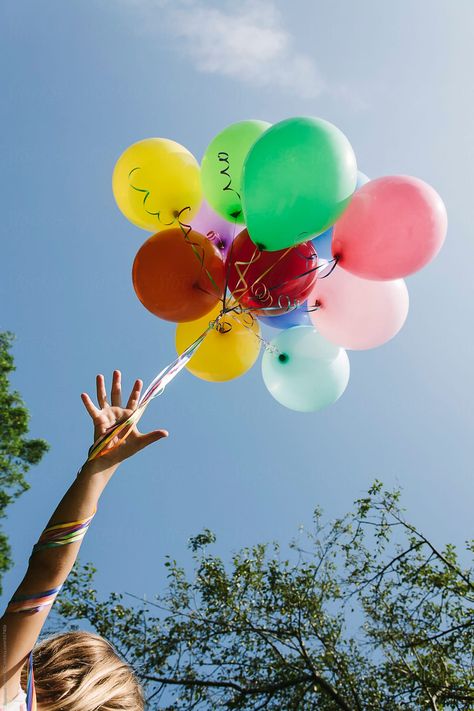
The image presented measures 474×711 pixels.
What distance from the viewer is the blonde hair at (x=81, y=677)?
117 cm

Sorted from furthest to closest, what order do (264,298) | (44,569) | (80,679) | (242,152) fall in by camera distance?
1. (242,152)
2. (264,298)
3. (80,679)
4. (44,569)

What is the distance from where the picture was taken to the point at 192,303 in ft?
9.36

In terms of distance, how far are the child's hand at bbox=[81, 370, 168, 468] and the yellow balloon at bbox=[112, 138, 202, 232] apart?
5.17 ft

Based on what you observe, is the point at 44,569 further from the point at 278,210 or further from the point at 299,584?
the point at 299,584

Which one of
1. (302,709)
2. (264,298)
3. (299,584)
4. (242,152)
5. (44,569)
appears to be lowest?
(44,569)

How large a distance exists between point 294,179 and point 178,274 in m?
0.79

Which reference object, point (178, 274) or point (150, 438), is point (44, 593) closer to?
point (150, 438)

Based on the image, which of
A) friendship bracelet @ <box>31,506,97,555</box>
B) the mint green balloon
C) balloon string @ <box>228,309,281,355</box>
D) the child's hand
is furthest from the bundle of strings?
the mint green balloon

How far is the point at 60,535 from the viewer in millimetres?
1102

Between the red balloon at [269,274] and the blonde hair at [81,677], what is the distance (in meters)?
1.79

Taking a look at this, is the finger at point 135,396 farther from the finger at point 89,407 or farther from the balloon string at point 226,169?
the balloon string at point 226,169

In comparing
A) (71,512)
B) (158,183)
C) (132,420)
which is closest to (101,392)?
(132,420)

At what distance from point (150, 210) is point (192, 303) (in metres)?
0.72

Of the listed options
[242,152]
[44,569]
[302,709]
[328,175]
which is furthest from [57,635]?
[302,709]
